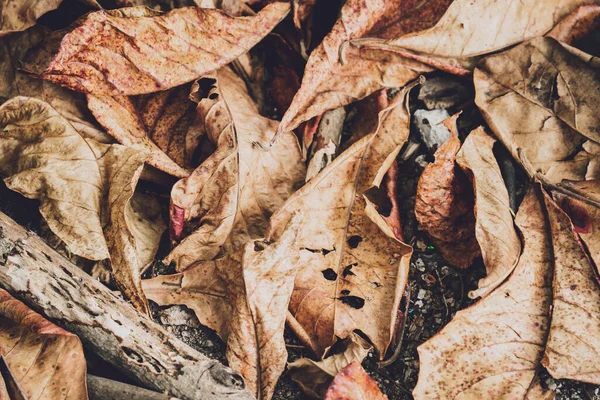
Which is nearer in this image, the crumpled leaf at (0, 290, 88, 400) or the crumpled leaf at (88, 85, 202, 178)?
the crumpled leaf at (0, 290, 88, 400)

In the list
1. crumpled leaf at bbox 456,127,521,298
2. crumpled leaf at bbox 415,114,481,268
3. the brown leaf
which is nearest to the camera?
the brown leaf

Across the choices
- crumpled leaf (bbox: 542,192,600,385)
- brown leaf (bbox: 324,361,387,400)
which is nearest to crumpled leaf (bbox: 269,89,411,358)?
brown leaf (bbox: 324,361,387,400)

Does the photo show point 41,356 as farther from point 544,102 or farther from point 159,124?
point 544,102

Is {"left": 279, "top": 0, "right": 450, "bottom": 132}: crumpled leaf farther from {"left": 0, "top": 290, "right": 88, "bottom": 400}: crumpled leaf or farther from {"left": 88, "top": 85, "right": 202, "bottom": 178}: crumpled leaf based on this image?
{"left": 0, "top": 290, "right": 88, "bottom": 400}: crumpled leaf

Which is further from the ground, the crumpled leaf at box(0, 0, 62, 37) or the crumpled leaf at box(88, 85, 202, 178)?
the crumpled leaf at box(0, 0, 62, 37)

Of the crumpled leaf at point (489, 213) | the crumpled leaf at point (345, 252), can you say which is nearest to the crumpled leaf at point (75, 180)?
the crumpled leaf at point (345, 252)
